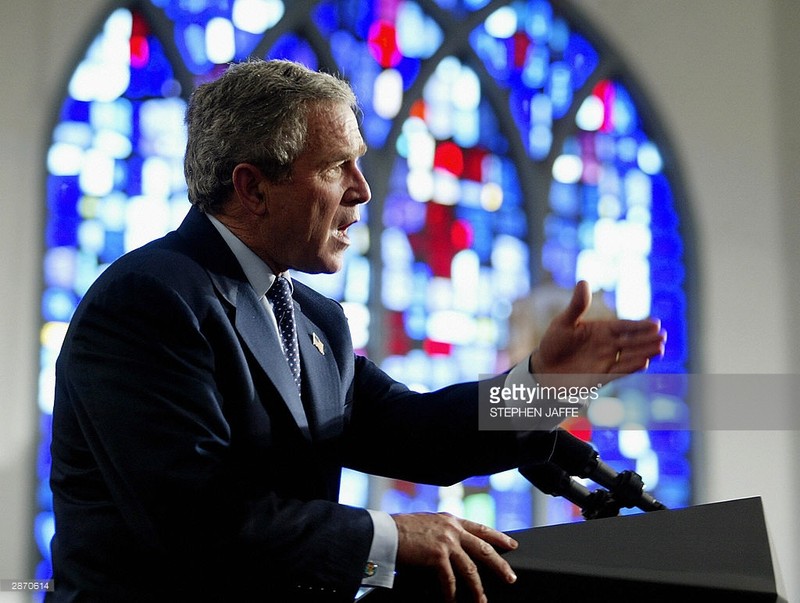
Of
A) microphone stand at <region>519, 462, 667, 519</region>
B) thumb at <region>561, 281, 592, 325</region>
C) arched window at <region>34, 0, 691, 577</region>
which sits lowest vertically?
microphone stand at <region>519, 462, 667, 519</region>

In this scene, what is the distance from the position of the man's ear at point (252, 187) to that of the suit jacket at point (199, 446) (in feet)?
0.27

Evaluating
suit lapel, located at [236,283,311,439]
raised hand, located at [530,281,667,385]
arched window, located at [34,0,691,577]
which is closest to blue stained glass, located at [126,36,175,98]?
arched window, located at [34,0,691,577]

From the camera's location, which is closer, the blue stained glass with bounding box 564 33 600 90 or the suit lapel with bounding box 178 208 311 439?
the suit lapel with bounding box 178 208 311 439

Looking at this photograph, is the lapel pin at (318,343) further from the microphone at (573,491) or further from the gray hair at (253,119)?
the microphone at (573,491)

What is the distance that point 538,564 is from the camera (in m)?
1.48

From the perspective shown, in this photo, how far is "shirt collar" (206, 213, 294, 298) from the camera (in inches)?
79.1

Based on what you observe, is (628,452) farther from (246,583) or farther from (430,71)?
(246,583)

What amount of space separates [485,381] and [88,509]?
71cm

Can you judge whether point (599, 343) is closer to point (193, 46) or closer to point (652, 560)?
point (652, 560)

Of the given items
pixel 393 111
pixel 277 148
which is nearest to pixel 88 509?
pixel 277 148

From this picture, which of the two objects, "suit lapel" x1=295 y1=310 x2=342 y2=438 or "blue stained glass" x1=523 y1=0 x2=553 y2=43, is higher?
"blue stained glass" x1=523 y1=0 x2=553 y2=43

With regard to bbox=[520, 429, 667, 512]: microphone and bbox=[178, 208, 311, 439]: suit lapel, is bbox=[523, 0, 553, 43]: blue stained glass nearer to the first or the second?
bbox=[178, 208, 311, 439]: suit lapel

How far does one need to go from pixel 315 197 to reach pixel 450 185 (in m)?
4.77

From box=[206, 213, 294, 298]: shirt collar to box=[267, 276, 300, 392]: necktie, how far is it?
29 mm
